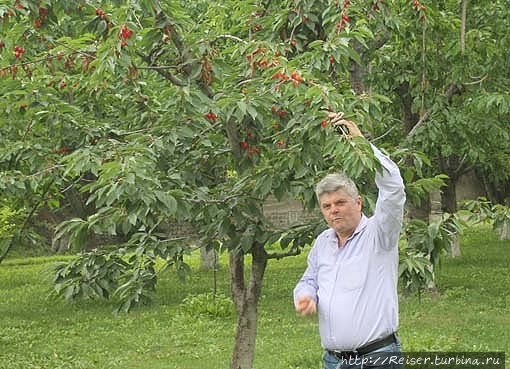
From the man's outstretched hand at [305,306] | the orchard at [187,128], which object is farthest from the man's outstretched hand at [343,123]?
the man's outstretched hand at [305,306]

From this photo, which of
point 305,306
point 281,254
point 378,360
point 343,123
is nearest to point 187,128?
point 343,123

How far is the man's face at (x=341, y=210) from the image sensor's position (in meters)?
3.52

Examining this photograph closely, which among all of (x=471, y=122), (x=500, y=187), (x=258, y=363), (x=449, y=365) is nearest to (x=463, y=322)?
(x=471, y=122)

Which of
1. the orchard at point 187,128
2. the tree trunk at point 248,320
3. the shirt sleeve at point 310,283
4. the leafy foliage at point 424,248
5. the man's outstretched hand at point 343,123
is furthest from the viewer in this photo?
the tree trunk at point 248,320

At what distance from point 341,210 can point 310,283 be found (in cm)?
35

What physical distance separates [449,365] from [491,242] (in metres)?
15.3

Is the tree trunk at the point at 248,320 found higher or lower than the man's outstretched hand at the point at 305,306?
lower

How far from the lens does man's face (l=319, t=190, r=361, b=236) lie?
3518 mm

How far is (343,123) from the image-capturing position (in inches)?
148

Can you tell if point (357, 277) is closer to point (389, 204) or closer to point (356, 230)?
point (356, 230)

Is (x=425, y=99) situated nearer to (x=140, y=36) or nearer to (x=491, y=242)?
(x=140, y=36)

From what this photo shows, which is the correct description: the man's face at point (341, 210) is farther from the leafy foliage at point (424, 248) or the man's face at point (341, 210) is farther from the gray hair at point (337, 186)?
the leafy foliage at point (424, 248)

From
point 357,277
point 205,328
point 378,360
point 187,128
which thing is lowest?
point 205,328

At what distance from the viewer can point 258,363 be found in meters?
8.42
